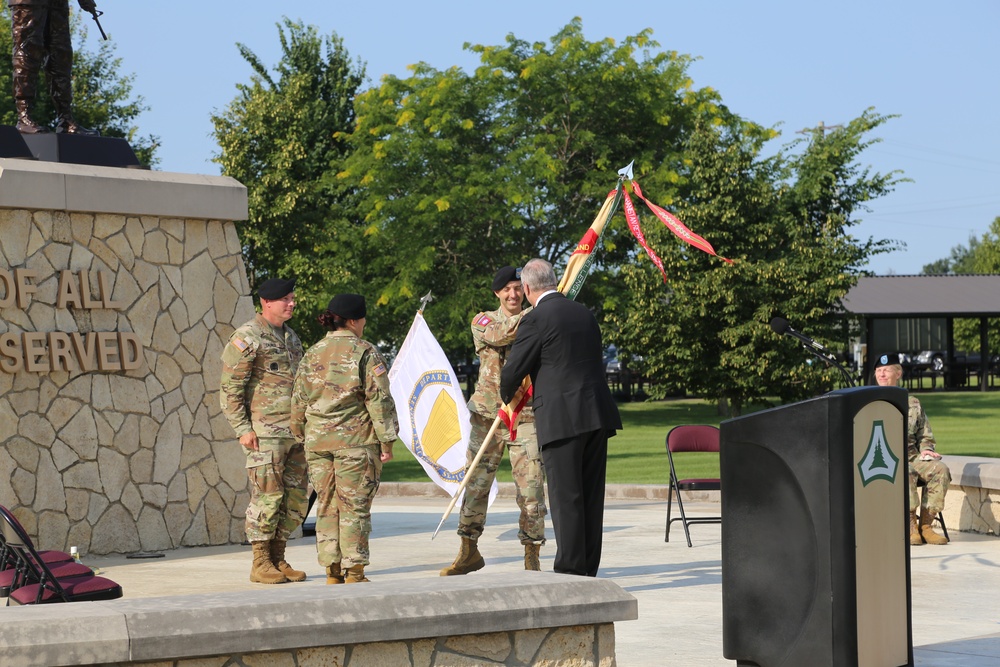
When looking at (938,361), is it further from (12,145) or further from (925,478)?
(12,145)

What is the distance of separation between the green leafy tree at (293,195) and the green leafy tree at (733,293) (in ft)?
26.9

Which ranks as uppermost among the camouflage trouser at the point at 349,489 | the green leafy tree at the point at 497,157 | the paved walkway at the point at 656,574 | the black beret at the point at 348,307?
the green leafy tree at the point at 497,157

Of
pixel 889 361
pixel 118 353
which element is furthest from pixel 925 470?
pixel 118 353

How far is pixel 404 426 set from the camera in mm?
13781

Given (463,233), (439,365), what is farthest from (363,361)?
(463,233)

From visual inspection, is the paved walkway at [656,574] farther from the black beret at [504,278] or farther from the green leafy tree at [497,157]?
the green leafy tree at [497,157]

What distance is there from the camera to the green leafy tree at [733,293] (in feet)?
111

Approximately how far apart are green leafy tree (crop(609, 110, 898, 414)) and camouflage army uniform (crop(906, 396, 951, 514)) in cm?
2187

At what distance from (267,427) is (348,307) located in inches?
51.1

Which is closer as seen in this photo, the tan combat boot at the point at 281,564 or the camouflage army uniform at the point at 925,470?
the tan combat boot at the point at 281,564

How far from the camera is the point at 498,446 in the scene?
9070 mm

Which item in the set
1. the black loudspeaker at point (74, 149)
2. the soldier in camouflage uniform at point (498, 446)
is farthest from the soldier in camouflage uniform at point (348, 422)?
the black loudspeaker at point (74, 149)

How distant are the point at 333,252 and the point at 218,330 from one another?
88.8 feet

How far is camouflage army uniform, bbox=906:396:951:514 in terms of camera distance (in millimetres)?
11281
